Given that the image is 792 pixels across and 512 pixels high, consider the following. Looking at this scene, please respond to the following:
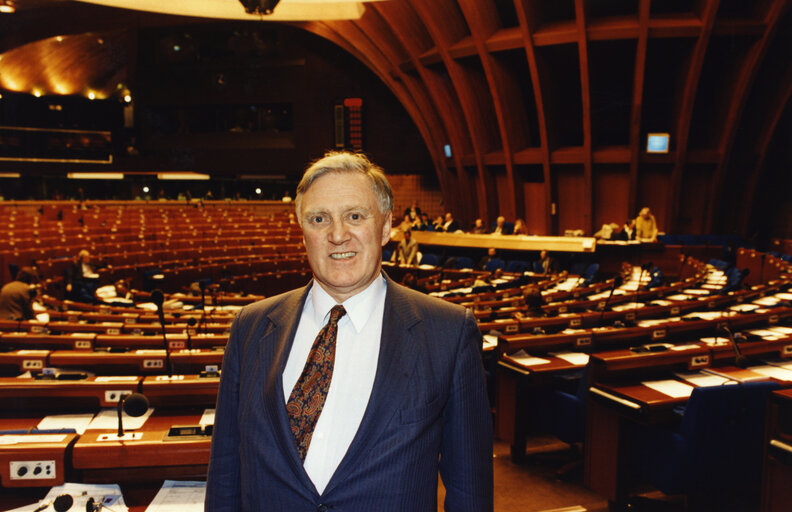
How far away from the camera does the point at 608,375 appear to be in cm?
392

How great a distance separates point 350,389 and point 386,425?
0.15 metres

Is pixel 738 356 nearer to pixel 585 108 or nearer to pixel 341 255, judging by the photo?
pixel 341 255

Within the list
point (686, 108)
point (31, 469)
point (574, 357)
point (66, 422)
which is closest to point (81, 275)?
point (66, 422)

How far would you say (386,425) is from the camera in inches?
61.3

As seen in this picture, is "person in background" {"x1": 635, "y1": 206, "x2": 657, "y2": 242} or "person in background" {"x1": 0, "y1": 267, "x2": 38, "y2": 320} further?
"person in background" {"x1": 635, "y1": 206, "x2": 657, "y2": 242}

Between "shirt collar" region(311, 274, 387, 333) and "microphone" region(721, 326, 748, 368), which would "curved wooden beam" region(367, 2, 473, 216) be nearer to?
"microphone" region(721, 326, 748, 368)

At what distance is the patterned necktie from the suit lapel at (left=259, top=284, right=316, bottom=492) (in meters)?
0.04

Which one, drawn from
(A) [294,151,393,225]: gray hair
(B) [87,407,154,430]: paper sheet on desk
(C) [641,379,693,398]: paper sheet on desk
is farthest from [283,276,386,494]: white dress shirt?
(C) [641,379,693,398]: paper sheet on desk

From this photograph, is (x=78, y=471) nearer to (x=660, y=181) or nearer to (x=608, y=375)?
(x=608, y=375)

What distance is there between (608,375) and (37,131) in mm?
32100

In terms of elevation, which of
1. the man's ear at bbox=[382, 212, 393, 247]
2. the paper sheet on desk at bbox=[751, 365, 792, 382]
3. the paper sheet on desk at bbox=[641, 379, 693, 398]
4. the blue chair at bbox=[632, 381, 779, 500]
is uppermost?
the man's ear at bbox=[382, 212, 393, 247]

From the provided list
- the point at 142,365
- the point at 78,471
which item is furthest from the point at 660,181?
the point at 78,471

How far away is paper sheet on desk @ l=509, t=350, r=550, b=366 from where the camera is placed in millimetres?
4648

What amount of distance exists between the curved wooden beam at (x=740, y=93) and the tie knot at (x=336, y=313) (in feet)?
50.0
